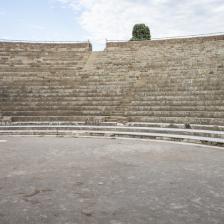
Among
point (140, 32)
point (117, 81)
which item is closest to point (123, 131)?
point (117, 81)

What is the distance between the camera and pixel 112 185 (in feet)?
18.9

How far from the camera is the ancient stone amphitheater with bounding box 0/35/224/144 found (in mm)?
13500

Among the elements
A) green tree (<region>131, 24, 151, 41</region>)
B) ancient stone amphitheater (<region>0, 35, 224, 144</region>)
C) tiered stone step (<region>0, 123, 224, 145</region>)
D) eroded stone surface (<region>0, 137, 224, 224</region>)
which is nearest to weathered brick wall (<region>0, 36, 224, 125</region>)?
ancient stone amphitheater (<region>0, 35, 224, 144</region>)

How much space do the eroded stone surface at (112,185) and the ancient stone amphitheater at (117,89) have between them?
3.08 m

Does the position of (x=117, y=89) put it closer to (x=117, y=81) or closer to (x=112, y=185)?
(x=117, y=81)

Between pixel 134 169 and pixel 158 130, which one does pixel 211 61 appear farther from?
pixel 134 169

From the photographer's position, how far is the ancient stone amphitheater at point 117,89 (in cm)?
1350

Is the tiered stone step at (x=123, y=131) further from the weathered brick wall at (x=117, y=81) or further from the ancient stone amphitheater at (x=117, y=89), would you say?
the weathered brick wall at (x=117, y=81)

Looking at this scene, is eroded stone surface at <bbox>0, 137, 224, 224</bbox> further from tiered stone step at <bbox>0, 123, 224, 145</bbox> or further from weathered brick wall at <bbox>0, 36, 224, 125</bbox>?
weathered brick wall at <bbox>0, 36, 224, 125</bbox>

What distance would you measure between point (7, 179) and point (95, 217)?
2.76 metres

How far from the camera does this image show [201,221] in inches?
161

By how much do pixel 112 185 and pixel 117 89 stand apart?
12.0m

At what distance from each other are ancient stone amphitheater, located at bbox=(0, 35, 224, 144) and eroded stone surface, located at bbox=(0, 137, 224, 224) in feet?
10.1

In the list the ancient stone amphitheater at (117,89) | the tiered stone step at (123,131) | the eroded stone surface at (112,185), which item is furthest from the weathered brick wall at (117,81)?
the eroded stone surface at (112,185)
